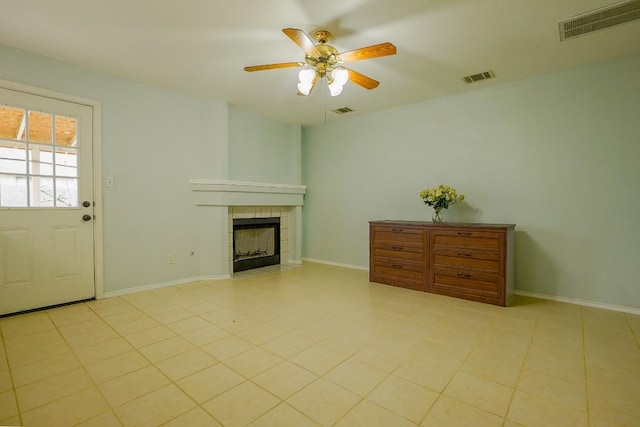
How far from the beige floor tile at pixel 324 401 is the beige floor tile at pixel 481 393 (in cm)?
57

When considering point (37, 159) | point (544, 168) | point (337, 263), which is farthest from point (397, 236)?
point (37, 159)

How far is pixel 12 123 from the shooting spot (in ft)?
9.21

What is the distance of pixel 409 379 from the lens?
1.80m

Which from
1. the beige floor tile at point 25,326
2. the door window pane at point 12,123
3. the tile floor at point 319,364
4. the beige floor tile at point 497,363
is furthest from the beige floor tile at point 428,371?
the door window pane at point 12,123

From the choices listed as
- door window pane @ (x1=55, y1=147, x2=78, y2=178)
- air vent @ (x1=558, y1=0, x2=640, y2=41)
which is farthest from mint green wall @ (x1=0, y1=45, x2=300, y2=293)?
air vent @ (x1=558, y1=0, x2=640, y2=41)

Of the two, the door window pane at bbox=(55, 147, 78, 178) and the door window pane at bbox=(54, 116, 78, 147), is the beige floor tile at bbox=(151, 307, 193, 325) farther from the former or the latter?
the door window pane at bbox=(54, 116, 78, 147)

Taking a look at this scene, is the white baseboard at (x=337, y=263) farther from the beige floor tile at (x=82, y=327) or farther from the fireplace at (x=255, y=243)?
the beige floor tile at (x=82, y=327)

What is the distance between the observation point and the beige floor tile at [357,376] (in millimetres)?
1720

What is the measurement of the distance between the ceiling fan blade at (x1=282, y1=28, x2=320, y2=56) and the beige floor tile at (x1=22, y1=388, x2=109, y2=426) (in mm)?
2439

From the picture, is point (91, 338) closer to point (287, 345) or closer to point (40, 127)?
point (287, 345)

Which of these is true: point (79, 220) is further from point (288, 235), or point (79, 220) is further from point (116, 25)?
point (288, 235)

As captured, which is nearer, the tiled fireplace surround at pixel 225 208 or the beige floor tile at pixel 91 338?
the beige floor tile at pixel 91 338

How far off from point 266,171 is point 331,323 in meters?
3.11

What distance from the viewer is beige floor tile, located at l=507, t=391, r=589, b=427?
1.44 meters
